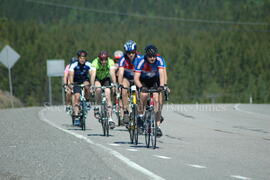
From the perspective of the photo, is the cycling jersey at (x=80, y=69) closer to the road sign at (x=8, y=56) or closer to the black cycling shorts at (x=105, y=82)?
the black cycling shorts at (x=105, y=82)

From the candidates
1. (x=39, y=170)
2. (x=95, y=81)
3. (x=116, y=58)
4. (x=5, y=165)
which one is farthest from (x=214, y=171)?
(x=116, y=58)

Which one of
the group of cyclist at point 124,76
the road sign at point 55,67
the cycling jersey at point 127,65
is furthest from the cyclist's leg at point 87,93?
the road sign at point 55,67

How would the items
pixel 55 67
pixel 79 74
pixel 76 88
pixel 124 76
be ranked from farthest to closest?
pixel 55 67, pixel 79 74, pixel 76 88, pixel 124 76

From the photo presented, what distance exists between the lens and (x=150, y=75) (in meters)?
13.9

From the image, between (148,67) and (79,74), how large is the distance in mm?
5333

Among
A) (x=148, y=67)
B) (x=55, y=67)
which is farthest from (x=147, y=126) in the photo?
(x=55, y=67)

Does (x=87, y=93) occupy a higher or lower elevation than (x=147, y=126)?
higher

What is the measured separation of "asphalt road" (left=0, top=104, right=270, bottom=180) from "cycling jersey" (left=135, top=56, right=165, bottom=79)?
52.6 inches

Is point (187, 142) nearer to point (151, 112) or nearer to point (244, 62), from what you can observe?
point (151, 112)

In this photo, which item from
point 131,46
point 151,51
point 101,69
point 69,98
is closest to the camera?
point 151,51

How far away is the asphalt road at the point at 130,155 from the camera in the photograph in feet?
32.0

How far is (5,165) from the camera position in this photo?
10820 mm

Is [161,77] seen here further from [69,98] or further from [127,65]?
[69,98]

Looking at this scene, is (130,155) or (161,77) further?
(161,77)
